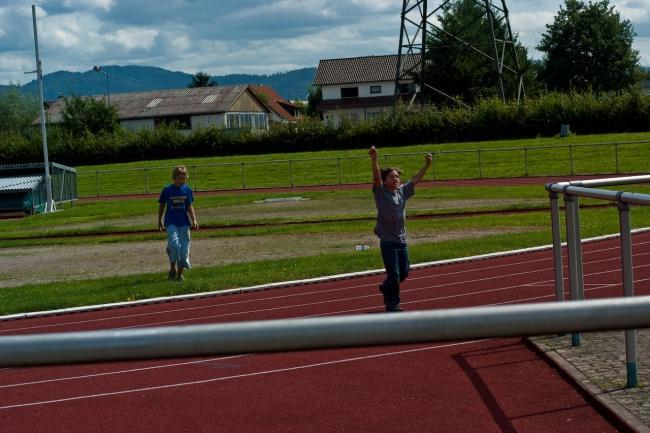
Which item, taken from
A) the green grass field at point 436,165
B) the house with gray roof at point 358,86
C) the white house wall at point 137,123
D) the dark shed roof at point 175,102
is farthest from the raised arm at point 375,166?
the white house wall at point 137,123

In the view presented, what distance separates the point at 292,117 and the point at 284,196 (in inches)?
4453

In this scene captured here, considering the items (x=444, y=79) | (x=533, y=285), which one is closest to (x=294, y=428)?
(x=533, y=285)

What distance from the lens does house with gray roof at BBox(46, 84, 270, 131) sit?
4439 inches

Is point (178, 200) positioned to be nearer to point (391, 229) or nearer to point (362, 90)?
point (391, 229)

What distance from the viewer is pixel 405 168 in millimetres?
49969

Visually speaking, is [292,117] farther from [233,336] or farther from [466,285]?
[233,336]

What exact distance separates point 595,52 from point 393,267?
87782 mm

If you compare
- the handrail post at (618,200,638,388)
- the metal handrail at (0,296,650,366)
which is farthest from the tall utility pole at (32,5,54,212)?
the metal handrail at (0,296,650,366)

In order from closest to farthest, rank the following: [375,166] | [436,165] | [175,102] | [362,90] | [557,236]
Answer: [557,236] → [375,166] → [436,165] → [362,90] → [175,102]

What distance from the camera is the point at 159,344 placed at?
6.73 feet

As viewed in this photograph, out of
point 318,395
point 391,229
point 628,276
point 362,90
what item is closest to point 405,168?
point 391,229

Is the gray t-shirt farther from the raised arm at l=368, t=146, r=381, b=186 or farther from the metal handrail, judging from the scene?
the metal handrail

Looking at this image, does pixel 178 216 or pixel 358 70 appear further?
pixel 358 70

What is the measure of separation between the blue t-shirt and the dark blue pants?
5376 mm
